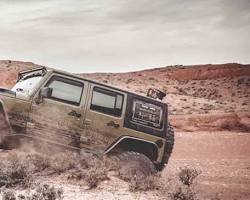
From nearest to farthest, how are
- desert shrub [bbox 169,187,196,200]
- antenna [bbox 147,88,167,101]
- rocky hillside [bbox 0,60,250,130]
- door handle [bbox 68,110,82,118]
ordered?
desert shrub [bbox 169,187,196,200] < door handle [bbox 68,110,82,118] < antenna [bbox 147,88,167,101] < rocky hillside [bbox 0,60,250,130]

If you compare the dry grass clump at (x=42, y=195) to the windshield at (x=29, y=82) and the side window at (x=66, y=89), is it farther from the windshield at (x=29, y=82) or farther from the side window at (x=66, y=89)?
the windshield at (x=29, y=82)

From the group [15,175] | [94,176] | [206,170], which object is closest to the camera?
[15,175]

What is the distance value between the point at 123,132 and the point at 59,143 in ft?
3.98

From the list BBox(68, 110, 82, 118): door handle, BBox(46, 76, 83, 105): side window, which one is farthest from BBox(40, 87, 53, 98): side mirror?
BBox(68, 110, 82, 118): door handle

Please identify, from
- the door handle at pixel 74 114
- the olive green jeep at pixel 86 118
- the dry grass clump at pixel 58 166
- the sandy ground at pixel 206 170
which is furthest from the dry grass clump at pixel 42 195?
the door handle at pixel 74 114

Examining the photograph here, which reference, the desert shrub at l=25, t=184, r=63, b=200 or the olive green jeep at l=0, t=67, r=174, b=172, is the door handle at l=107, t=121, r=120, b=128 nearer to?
the olive green jeep at l=0, t=67, r=174, b=172

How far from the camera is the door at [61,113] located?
8.98m

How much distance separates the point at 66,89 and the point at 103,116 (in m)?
0.84

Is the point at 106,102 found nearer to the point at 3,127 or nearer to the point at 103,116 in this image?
the point at 103,116

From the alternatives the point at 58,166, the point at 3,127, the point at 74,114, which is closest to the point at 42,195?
the point at 58,166

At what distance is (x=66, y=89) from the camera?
930cm

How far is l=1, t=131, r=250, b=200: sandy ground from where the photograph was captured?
26.1 feet

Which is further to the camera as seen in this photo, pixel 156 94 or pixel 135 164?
pixel 156 94

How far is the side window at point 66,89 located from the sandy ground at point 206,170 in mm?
1443
